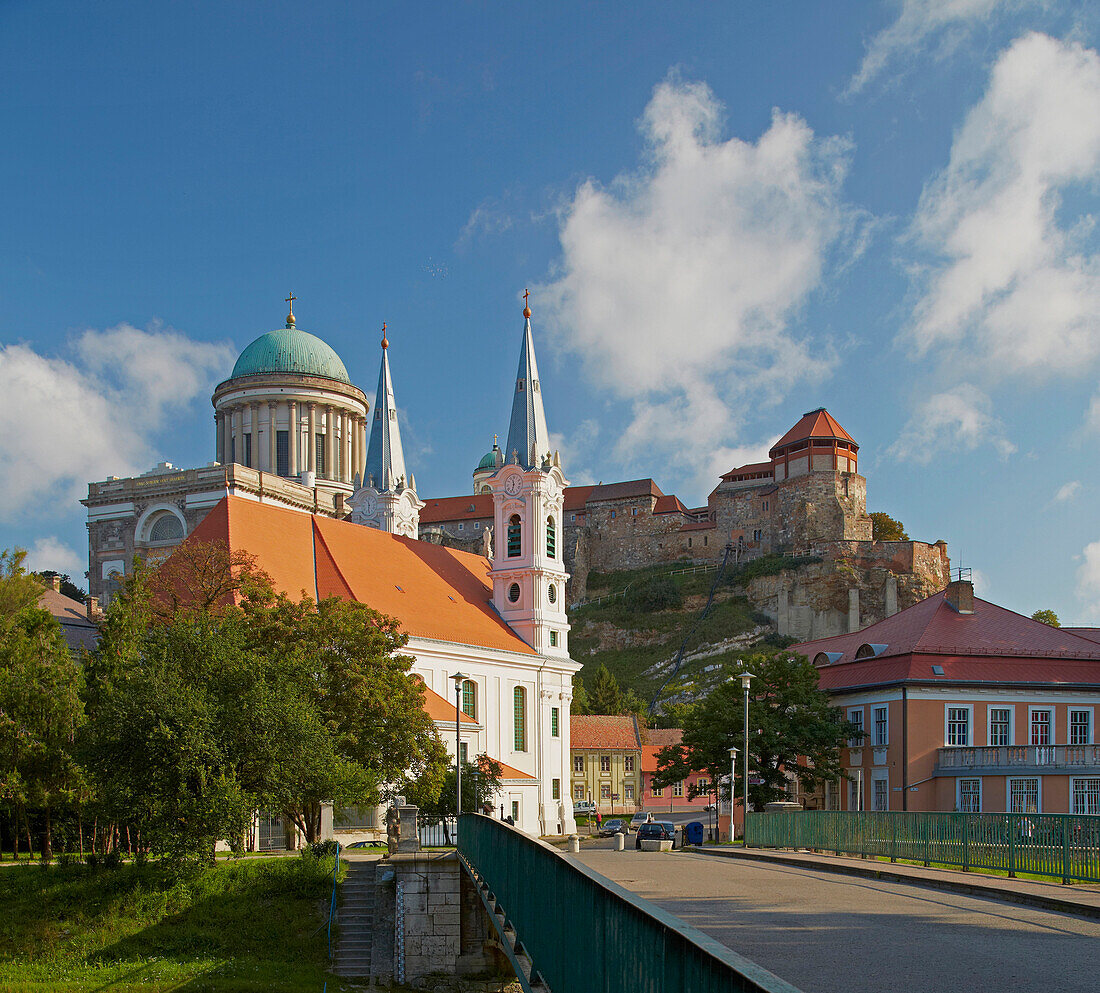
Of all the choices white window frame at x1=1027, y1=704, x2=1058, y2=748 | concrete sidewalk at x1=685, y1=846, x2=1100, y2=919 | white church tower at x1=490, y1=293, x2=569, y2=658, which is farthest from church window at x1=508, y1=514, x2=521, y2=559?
concrete sidewalk at x1=685, y1=846, x2=1100, y2=919

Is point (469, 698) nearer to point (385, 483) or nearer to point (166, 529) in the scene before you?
point (385, 483)

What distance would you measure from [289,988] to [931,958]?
19.4 metres

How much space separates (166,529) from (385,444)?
2536cm

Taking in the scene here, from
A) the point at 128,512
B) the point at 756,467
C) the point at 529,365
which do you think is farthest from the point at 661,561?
the point at 529,365

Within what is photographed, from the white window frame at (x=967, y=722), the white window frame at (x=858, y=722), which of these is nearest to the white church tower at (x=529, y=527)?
the white window frame at (x=858, y=722)

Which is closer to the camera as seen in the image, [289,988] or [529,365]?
[289,988]

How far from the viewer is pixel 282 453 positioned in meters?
92.1

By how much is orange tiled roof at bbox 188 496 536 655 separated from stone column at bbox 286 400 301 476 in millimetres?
36488

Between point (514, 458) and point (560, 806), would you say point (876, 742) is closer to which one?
point (560, 806)

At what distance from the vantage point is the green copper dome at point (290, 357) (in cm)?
9456

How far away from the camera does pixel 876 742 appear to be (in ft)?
126

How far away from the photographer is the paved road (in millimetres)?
9023

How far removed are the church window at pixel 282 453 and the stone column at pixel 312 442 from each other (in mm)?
A: 1533

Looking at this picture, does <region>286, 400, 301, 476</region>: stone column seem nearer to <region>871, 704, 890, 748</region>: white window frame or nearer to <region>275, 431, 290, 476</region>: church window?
<region>275, 431, 290, 476</region>: church window
